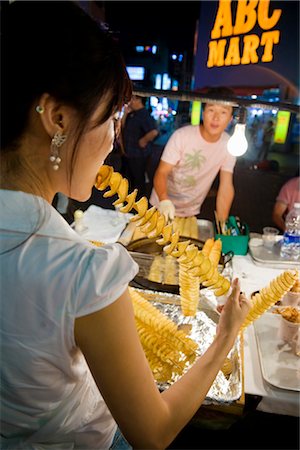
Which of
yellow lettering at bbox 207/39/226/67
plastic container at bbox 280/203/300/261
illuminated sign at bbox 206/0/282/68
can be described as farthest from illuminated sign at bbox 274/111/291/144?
plastic container at bbox 280/203/300/261

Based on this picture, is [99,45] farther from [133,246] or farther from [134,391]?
[133,246]

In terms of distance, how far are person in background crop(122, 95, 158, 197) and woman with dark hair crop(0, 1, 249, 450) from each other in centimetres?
508

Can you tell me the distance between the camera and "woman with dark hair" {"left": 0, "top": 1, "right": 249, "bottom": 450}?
718 millimetres

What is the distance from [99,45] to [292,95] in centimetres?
1408

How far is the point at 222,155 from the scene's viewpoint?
3430mm

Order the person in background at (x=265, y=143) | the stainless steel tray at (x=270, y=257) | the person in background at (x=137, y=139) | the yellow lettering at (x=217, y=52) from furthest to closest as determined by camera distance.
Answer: the person in background at (x=265, y=143)
the yellow lettering at (x=217, y=52)
the person in background at (x=137, y=139)
the stainless steel tray at (x=270, y=257)

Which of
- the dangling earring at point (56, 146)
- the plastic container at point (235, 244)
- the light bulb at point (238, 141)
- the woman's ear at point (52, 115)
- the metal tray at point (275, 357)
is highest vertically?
the light bulb at point (238, 141)

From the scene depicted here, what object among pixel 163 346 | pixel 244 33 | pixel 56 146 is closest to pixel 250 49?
pixel 244 33

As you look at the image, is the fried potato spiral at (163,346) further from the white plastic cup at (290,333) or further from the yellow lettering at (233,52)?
the yellow lettering at (233,52)

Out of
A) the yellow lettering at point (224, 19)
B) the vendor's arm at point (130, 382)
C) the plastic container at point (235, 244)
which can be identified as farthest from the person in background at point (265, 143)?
the vendor's arm at point (130, 382)

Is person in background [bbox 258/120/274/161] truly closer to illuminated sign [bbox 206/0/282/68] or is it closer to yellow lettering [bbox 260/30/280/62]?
illuminated sign [bbox 206/0/282/68]

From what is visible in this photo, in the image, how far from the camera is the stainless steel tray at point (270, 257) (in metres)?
2.43

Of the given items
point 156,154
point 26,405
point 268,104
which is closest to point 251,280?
point 268,104

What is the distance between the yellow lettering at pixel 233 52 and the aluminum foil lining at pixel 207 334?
25.5ft
